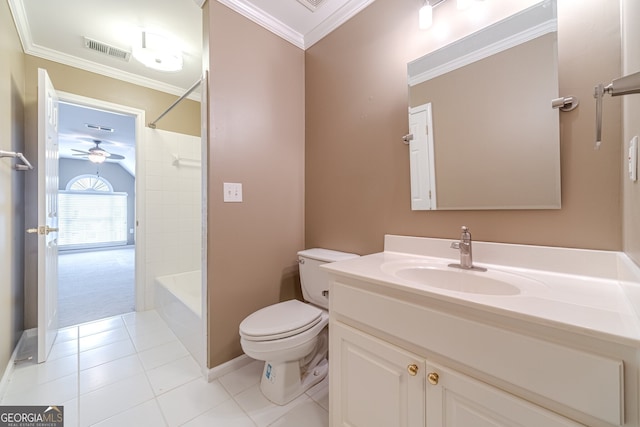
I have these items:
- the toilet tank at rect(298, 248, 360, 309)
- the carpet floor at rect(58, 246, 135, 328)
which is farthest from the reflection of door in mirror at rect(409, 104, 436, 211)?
the carpet floor at rect(58, 246, 135, 328)

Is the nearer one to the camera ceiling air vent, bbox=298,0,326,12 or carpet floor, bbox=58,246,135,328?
ceiling air vent, bbox=298,0,326,12

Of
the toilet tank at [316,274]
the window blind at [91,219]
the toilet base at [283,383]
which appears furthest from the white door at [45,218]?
the window blind at [91,219]

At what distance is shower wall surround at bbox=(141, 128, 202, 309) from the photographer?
2529mm

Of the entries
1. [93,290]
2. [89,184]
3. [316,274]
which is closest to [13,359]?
[93,290]

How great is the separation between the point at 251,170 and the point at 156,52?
4.23ft

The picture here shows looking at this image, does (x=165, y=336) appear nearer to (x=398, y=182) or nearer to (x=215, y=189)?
(x=215, y=189)

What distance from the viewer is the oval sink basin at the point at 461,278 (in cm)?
87

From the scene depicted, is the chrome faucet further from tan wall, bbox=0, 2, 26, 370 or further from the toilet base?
tan wall, bbox=0, 2, 26, 370

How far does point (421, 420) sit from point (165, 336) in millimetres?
2082

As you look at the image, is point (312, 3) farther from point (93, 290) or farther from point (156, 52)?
point (93, 290)

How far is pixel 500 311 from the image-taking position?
1.97 feet

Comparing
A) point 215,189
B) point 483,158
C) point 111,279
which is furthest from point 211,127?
point 111,279

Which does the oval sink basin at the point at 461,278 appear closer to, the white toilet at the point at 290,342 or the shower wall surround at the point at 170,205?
the white toilet at the point at 290,342

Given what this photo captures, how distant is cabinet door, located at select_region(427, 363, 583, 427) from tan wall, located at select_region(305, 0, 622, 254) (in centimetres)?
A: 65
